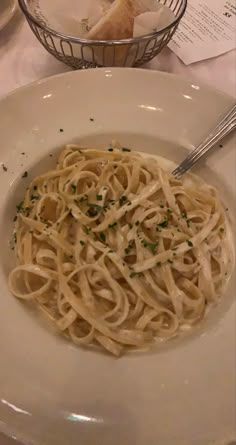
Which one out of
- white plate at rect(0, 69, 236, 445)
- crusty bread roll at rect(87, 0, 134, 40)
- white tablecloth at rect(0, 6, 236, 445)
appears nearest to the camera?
white plate at rect(0, 69, 236, 445)

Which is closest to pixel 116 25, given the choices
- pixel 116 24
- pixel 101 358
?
pixel 116 24

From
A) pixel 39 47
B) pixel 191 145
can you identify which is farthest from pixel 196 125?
pixel 39 47

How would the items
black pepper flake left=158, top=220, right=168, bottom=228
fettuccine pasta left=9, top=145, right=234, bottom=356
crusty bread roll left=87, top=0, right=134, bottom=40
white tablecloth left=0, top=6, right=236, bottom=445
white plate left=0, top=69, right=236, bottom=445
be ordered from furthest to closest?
white tablecloth left=0, top=6, right=236, bottom=445
crusty bread roll left=87, top=0, right=134, bottom=40
black pepper flake left=158, top=220, right=168, bottom=228
fettuccine pasta left=9, top=145, right=234, bottom=356
white plate left=0, top=69, right=236, bottom=445

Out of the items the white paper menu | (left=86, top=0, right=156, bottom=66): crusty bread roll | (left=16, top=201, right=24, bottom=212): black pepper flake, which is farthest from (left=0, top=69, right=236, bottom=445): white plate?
the white paper menu

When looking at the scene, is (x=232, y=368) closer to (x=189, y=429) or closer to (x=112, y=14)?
(x=189, y=429)

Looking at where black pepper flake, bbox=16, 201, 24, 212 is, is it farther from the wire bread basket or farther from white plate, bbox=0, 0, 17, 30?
A: white plate, bbox=0, 0, 17, 30

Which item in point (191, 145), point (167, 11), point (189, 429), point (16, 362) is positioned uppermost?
point (167, 11)

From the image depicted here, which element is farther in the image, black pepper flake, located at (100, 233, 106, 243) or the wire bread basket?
the wire bread basket
